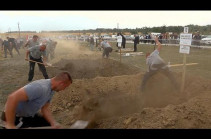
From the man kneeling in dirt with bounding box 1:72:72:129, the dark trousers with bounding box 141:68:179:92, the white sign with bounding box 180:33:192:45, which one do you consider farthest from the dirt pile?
the man kneeling in dirt with bounding box 1:72:72:129

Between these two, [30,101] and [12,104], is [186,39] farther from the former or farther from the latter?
[12,104]

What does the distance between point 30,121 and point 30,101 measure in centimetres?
52

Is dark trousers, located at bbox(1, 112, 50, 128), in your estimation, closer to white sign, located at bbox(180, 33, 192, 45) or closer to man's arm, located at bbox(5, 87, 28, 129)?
man's arm, located at bbox(5, 87, 28, 129)

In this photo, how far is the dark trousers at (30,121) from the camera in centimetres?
387

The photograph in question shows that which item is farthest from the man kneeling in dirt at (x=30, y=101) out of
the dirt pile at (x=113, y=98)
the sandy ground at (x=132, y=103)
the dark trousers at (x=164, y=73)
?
the dark trousers at (x=164, y=73)

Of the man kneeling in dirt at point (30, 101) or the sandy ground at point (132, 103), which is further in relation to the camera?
A: the sandy ground at point (132, 103)

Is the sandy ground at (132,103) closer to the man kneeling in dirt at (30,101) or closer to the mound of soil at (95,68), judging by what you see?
the man kneeling in dirt at (30,101)

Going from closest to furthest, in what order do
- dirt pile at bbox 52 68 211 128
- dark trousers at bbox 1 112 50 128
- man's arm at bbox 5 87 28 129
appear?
man's arm at bbox 5 87 28 129 < dark trousers at bbox 1 112 50 128 < dirt pile at bbox 52 68 211 128

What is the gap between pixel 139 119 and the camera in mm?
4977

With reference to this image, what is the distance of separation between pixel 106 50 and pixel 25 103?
1305cm

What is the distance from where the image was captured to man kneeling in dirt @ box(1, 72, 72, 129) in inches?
135

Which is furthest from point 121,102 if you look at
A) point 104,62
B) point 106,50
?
point 106,50

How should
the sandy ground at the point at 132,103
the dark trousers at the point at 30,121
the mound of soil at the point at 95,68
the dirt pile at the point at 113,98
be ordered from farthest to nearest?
the mound of soil at the point at 95,68, the dirt pile at the point at 113,98, the sandy ground at the point at 132,103, the dark trousers at the point at 30,121

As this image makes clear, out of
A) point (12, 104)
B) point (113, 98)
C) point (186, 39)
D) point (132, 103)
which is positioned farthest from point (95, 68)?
point (12, 104)
